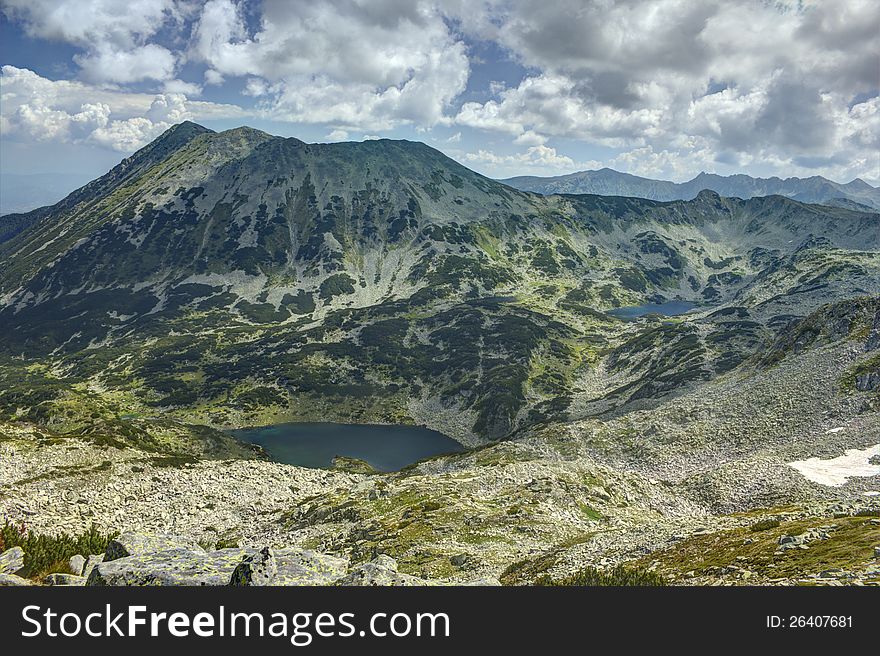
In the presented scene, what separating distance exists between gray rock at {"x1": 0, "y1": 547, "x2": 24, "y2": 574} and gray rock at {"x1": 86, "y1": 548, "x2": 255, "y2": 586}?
378cm

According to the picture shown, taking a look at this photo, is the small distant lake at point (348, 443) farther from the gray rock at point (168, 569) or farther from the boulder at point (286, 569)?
the gray rock at point (168, 569)

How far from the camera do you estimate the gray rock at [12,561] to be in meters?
21.0

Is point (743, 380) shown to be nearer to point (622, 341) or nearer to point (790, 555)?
point (790, 555)

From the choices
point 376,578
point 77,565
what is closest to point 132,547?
point 77,565

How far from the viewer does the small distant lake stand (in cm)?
11969

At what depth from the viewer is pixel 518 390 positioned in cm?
14712

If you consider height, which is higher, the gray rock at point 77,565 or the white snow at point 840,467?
the white snow at point 840,467

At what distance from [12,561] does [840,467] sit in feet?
211

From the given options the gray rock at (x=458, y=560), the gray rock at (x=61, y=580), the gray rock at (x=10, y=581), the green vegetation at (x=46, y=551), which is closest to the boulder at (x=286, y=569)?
the gray rock at (x=61, y=580)

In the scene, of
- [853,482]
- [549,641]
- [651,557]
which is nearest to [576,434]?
[853,482]

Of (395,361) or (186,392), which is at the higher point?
(395,361)

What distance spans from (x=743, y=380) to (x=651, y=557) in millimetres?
66051

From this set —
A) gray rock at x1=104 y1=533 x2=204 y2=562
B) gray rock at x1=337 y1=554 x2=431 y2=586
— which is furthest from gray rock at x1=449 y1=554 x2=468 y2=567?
gray rock at x1=104 y1=533 x2=204 y2=562

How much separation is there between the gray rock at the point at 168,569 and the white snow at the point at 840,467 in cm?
5139
